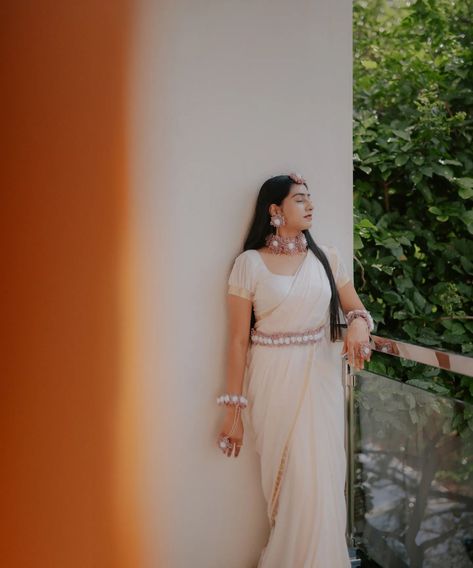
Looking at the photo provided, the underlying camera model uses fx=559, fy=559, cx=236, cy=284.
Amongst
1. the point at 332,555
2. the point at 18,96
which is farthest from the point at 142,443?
the point at 18,96

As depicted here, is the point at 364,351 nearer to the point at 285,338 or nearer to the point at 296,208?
the point at 285,338

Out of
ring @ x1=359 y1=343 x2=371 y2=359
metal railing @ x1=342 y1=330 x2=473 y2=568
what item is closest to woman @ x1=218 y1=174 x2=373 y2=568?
ring @ x1=359 y1=343 x2=371 y2=359

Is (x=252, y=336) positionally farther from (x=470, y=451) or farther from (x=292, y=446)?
(x=470, y=451)

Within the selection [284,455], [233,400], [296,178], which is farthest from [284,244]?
[284,455]

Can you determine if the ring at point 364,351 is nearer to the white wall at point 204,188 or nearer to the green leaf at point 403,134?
the white wall at point 204,188

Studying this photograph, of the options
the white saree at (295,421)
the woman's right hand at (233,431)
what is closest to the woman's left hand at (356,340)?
the white saree at (295,421)

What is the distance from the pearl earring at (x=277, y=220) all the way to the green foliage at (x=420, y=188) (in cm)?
94

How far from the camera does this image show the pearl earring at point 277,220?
1838mm

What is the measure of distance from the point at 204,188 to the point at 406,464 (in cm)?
117

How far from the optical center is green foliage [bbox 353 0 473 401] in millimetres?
2920

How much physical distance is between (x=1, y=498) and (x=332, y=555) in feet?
3.51

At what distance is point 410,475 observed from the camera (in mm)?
1902

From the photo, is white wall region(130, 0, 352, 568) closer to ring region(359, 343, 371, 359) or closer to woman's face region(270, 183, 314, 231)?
woman's face region(270, 183, 314, 231)

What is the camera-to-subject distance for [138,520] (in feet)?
6.03
